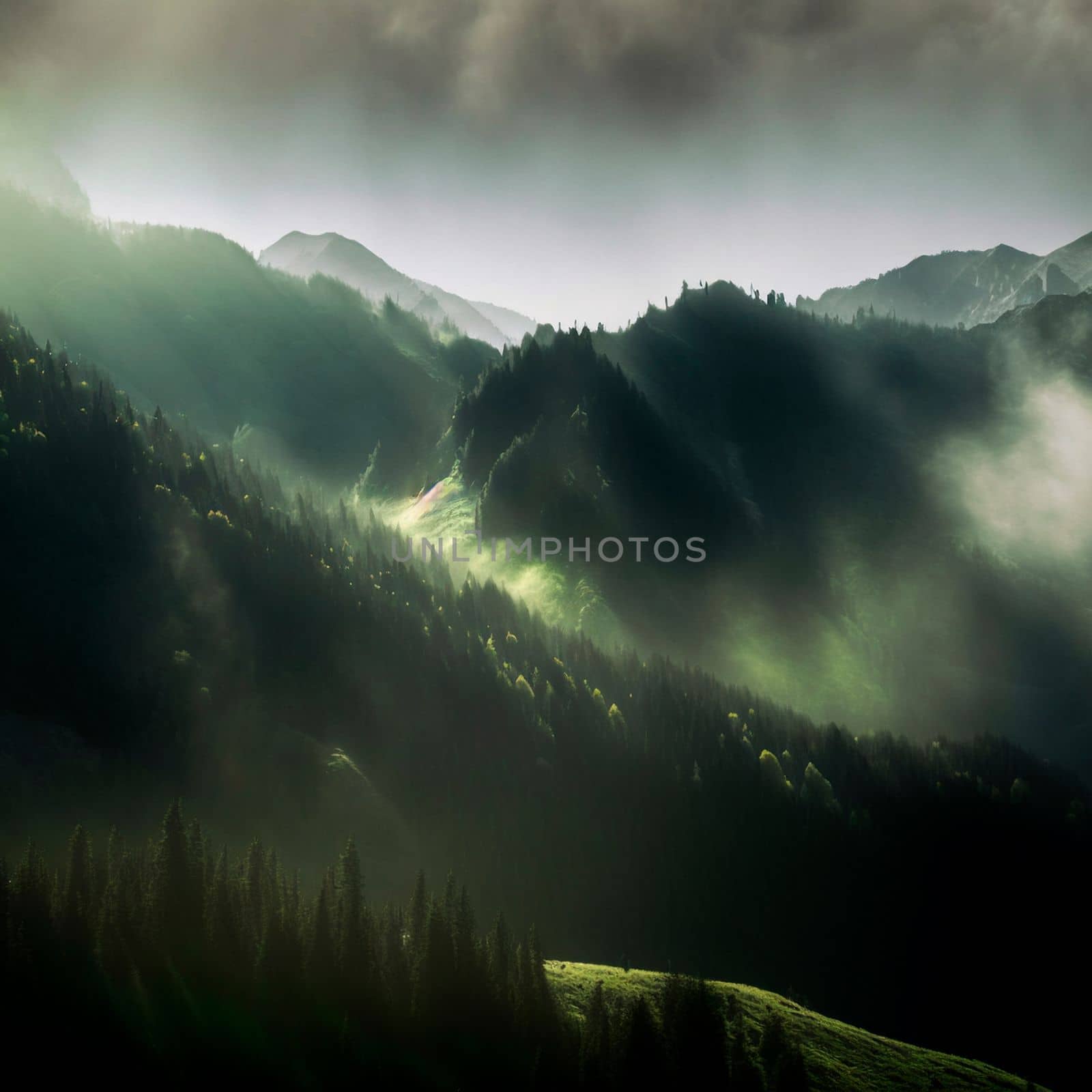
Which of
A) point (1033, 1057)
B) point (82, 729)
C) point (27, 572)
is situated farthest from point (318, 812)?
point (1033, 1057)

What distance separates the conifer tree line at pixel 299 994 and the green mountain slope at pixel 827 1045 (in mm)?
4184

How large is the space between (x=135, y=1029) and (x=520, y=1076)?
149 ft

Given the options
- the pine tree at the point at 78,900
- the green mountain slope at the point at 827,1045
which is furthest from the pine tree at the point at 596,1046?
the pine tree at the point at 78,900

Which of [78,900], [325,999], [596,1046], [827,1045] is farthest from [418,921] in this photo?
[827,1045]

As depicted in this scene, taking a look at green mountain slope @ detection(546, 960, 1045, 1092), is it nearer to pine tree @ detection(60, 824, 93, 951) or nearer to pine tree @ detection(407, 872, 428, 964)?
pine tree @ detection(407, 872, 428, 964)

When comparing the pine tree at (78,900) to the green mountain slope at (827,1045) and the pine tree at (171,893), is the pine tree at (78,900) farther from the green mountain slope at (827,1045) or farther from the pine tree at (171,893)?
the green mountain slope at (827,1045)

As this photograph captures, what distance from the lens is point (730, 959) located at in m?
194

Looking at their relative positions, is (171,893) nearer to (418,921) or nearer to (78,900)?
(78,900)

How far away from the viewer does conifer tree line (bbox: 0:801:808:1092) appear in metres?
89.9

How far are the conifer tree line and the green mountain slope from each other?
4.18 meters

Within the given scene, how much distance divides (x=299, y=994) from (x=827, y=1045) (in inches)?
3120

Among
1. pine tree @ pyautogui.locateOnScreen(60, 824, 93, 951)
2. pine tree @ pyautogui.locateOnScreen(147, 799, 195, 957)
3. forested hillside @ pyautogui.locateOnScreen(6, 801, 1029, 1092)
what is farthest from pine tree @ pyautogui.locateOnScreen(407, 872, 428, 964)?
pine tree @ pyautogui.locateOnScreen(60, 824, 93, 951)

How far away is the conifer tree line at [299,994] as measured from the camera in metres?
89.9

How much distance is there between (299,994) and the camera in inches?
4055
